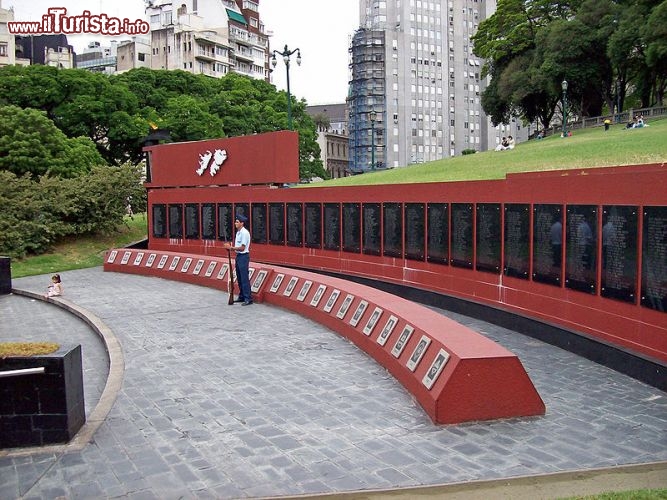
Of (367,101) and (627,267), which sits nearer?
(627,267)

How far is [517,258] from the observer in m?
11.3

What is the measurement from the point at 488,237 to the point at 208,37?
242 feet

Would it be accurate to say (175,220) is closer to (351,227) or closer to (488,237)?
(351,227)

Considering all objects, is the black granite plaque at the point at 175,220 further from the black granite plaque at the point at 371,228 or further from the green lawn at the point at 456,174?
the black granite plaque at the point at 371,228

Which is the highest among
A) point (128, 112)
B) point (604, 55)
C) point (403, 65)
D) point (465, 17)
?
point (465, 17)

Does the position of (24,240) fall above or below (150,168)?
below

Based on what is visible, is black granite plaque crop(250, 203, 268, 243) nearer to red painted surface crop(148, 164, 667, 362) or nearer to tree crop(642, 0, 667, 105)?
red painted surface crop(148, 164, 667, 362)

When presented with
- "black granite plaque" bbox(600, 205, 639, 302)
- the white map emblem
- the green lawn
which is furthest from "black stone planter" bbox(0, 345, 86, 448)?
the white map emblem

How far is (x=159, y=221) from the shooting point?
22.8 meters

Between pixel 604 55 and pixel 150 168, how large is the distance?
120ft

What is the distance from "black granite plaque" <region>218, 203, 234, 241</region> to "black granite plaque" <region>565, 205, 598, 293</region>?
39.5 ft

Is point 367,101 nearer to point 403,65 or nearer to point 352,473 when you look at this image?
point 403,65

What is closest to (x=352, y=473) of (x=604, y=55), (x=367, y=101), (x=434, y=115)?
(x=604, y=55)

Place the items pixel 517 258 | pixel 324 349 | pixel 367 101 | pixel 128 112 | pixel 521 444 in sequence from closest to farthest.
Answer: pixel 521 444
pixel 324 349
pixel 517 258
pixel 128 112
pixel 367 101
